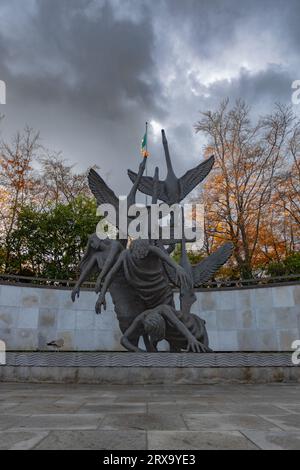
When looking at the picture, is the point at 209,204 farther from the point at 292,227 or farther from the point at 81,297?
the point at 81,297

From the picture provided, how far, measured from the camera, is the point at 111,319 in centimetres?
1970

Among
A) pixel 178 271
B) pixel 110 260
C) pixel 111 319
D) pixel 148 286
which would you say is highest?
pixel 110 260

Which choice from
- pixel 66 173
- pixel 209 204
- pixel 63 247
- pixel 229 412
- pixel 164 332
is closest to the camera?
pixel 229 412

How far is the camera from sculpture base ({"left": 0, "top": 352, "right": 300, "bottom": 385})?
352 inches

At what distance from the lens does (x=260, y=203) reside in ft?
86.1

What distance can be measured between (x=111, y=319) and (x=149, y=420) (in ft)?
51.7

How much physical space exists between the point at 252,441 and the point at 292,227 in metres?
25.9

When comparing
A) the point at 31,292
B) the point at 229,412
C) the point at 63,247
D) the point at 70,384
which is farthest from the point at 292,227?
the point at 229,412

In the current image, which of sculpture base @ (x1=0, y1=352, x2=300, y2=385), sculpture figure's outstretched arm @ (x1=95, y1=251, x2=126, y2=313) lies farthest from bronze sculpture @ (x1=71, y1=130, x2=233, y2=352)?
sculpture base @ (x1=0, y1=352, x2=300, y2=385)

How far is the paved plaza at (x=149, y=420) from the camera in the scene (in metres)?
3.21

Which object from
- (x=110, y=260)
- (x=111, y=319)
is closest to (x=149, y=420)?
(x=110, y=260)

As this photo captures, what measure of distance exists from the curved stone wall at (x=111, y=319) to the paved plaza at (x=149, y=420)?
37.1 feet

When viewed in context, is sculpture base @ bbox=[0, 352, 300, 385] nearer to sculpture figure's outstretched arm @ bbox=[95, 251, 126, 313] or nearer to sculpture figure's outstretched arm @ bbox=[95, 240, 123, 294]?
sculpture figure's outstretched arm @ bbox=[95, 251, 126, 313]

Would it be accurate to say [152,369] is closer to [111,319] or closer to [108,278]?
[108,278]
